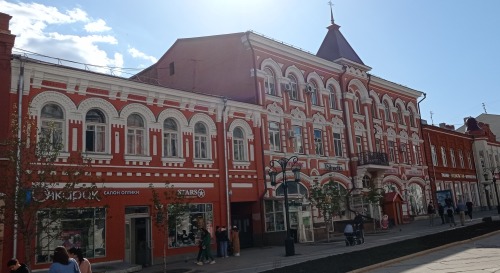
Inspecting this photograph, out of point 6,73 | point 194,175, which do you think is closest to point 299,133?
point 194,175

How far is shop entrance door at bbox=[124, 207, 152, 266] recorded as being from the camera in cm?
1806

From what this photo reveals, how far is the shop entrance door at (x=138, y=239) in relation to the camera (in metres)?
18.1

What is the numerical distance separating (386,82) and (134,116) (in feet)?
80.2

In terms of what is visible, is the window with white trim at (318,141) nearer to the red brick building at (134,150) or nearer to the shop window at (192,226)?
the red brick building at (134,150)

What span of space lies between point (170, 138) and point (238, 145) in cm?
433

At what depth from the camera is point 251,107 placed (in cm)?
2408

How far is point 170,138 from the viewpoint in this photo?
800 inches

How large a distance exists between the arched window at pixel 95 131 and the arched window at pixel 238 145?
725 cm

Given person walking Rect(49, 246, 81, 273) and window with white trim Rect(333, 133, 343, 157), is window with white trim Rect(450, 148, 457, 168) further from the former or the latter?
person walking Rect(49, 246, 81, 273)

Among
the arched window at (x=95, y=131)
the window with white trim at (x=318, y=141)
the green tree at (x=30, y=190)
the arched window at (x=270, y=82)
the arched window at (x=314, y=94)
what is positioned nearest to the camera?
the green tree at (x=30, y=190)

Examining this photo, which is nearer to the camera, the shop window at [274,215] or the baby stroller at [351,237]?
the baby stroller at [351,237]

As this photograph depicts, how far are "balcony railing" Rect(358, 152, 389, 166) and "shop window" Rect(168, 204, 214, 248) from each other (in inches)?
546

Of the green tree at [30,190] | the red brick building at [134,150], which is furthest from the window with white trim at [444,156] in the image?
the green tree at [30,190]

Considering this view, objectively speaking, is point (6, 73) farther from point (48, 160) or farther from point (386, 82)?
point (386, 82)
